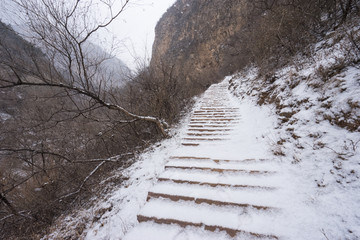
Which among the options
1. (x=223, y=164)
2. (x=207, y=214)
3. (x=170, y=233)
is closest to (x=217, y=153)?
(x=223, y=164)

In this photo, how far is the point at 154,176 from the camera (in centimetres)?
304

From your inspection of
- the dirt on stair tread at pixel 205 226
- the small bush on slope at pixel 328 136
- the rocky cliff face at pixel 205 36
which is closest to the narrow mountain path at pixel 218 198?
the dirt on stair tread at pixel 205 226

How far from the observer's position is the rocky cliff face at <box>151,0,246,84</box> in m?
17.9

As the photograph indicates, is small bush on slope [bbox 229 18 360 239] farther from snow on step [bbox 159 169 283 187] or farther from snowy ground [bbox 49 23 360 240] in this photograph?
snow on step [bbox 159 169 283 187]

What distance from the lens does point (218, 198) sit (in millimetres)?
1757

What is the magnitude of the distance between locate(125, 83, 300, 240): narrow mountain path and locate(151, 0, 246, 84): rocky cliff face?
12973mm

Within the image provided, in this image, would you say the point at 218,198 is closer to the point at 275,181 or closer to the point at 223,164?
the point at 223,164

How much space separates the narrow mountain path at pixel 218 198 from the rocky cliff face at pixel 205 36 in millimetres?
12973

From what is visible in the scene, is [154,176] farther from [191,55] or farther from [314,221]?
[191,55]

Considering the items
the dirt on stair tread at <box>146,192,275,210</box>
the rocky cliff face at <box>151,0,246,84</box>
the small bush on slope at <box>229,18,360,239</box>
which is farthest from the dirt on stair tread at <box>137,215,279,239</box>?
the rocky cliff face at <box>151,0,246,84</box>

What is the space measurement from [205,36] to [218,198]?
26.3m

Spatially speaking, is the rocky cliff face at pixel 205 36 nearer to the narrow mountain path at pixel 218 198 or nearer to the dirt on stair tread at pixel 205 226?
the narrow mountain path at pixel 218 198

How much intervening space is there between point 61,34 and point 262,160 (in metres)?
5.00

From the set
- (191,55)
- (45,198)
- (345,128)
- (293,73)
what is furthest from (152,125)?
(191,55)
